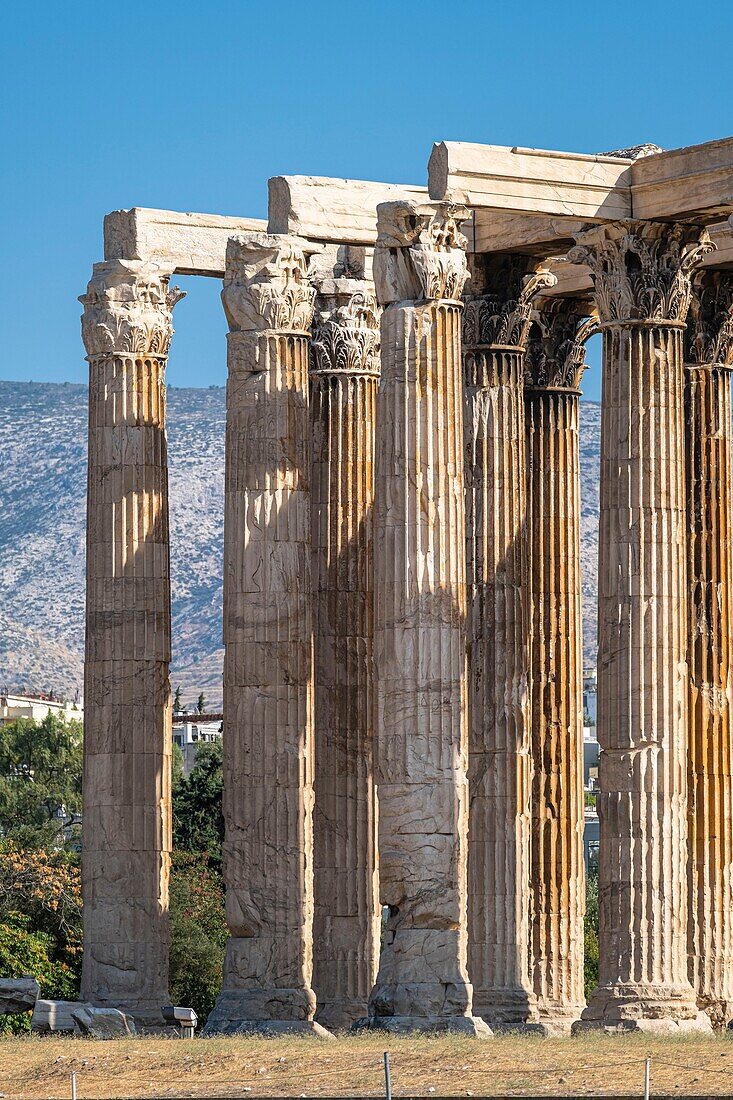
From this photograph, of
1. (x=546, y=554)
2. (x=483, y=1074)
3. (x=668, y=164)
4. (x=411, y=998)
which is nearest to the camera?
(x=483, y=1074)

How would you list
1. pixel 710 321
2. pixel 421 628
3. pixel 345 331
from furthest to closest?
pixel 710 321 → pixel 345 331 → pixel 421 628

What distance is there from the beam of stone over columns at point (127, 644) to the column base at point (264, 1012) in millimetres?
3161

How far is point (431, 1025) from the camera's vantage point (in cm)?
5872

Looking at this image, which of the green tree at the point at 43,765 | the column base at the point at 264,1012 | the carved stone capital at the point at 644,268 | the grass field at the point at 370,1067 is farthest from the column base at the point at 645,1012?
the green tree at the point at 43,765

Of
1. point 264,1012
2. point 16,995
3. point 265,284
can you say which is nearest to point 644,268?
point 265,284

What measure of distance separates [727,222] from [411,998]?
64.8 feet

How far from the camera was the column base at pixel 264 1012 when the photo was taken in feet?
209

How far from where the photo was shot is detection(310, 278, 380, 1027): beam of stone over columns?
6944 cm

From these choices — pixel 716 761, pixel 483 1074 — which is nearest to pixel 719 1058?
pixel 483 1074

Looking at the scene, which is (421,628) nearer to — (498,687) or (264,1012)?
(498,687)

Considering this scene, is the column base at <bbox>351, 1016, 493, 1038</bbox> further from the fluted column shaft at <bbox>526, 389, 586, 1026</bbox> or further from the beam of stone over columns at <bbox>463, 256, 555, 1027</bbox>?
the fluted column shaft at <bbox>526, 389, 586, 1026</bbox>

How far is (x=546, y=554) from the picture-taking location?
74438mm

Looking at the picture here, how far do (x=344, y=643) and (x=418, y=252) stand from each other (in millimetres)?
12417

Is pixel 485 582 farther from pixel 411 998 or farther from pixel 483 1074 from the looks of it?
pixel 483 1074
